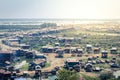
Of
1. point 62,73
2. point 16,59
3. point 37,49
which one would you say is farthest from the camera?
point 37,49

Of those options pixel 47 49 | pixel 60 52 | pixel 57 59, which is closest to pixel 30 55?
pixel 57 59

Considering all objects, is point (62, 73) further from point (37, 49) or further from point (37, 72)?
point (37, 49)

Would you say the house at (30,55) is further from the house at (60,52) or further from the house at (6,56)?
the house at (60,52)

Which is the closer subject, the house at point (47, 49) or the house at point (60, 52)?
the house at point (60, 52)

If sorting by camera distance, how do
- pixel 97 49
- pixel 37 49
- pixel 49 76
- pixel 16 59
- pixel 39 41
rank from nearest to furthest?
pixel 49 76, pixel 16 59, pixel 97 49, pixel 37 49, pixel 39 41

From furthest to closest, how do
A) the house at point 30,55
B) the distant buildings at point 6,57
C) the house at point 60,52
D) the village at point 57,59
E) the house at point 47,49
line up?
the house at point 47,49 → the house at point 60,52 → the house at point 30,55 → the distant buildings at point 6,57 → the village at point 57,59

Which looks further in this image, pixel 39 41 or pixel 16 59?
pixel 39 41

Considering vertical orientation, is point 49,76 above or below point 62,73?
below

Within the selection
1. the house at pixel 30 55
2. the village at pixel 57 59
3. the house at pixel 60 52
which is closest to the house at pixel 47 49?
the village at pixel 57 59

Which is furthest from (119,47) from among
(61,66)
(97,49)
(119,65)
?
(61,66)

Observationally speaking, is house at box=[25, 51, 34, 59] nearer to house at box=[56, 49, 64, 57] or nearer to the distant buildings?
the distant buildings

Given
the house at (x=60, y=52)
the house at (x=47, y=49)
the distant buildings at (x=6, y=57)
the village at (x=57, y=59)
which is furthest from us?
the house at (x=47, y=49)
